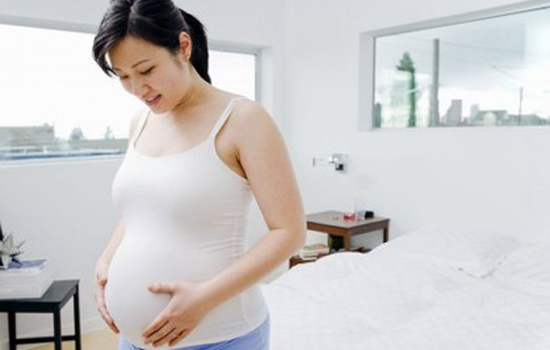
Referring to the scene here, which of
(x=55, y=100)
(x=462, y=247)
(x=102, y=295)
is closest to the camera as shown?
(x=102, y=295)

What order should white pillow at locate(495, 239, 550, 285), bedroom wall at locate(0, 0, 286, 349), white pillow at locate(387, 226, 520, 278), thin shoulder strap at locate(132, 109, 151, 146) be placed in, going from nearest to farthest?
thin shoulder strap at locate(132, 109, 151, 146) → white pillow at locate(495, 239, 550, 285) → white pillow at locate(387, 226, 520, 278) → bedroom wall at locate(0, 0, 286, 349)

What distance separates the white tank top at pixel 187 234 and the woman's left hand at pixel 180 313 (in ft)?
0.09

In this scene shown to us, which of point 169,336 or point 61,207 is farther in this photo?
point 61,207

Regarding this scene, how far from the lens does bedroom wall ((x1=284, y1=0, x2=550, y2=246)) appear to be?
8.91 feet

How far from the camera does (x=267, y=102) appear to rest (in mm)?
3926

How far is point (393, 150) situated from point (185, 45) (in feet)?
8.13

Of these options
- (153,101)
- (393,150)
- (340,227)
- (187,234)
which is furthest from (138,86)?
(393,150)

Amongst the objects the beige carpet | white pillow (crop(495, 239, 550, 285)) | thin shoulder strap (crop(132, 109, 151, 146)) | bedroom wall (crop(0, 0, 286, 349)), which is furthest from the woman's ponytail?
the beige carpet

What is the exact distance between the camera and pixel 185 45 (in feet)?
3.07

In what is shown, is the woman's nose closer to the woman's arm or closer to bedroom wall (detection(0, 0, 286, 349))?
the woman's arm

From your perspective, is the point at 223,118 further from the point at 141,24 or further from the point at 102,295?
the point at 102,295

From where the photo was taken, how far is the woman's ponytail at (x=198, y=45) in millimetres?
1004

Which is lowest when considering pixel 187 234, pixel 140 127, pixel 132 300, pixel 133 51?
pixel 132 300

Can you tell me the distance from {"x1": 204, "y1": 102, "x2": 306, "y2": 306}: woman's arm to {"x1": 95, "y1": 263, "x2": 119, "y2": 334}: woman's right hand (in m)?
0.28
